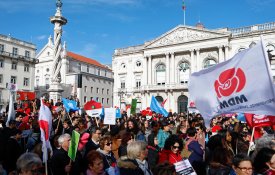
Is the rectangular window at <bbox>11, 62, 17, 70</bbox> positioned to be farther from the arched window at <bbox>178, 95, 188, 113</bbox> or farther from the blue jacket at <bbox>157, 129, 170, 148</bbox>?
the blue jacket at <bbox>157, 129, 170, 148</bbox>

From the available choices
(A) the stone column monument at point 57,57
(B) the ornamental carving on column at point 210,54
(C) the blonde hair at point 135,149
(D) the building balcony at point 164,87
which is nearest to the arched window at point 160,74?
(D) the building balcony at point 164,87

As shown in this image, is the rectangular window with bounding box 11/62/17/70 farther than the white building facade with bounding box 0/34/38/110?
Yes

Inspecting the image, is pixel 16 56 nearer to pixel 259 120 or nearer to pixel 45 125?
pixel 45 125

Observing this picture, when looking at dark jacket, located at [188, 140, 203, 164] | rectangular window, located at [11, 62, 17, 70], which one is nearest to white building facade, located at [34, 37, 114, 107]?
rectangular window, located at [11, 62, 17, 70]

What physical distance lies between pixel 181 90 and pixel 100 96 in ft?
88.9

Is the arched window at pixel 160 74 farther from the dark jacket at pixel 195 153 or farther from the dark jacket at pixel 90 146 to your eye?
the dark jacket at pixel 195 153

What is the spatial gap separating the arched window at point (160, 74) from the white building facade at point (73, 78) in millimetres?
18113

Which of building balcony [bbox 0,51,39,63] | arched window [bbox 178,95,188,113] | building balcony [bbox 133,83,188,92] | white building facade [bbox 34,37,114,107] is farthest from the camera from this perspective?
white building facade [bbox 34,37,114,107]

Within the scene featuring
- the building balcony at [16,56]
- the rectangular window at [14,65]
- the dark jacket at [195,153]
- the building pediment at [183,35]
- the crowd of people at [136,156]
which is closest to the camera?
the crowd of people at [136,156]

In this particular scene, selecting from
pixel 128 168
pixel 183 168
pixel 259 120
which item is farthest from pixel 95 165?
pixel 259 120

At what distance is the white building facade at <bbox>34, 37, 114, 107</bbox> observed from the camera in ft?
185

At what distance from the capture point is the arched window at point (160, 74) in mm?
47219

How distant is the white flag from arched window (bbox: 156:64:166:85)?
42.2 m

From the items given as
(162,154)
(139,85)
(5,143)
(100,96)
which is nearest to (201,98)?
(162,154)
